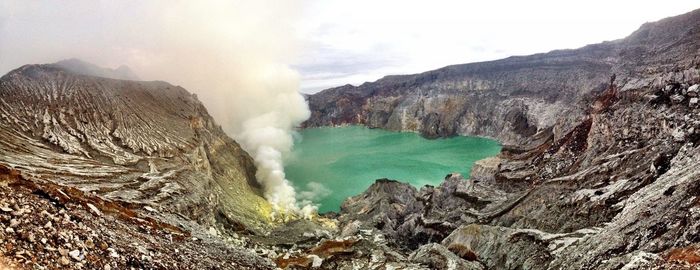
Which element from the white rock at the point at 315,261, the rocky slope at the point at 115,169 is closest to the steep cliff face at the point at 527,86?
the white rock at the point at 315,261

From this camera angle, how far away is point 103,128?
4819cm

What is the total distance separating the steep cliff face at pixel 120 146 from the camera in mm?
32594

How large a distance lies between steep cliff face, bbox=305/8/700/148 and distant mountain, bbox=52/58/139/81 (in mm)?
84710

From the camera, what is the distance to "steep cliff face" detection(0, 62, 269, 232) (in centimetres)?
3259

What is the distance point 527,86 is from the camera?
461ft

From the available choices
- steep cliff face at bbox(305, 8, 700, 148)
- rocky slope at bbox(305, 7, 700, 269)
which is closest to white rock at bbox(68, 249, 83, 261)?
rocky slope at bbox(305, 7, 700, 269)

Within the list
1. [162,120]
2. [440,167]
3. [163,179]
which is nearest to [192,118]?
[162,120]

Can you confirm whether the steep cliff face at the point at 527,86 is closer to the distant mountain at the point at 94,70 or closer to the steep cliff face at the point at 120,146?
the steep cliff face at the point at 120,146

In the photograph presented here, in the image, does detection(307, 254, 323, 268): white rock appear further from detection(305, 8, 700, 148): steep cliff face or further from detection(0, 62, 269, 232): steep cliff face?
detection(305, 8, 700, 148): steep cliff face

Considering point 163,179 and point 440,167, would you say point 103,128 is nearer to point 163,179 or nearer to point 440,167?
point 163,179

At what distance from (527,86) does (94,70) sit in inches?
5148

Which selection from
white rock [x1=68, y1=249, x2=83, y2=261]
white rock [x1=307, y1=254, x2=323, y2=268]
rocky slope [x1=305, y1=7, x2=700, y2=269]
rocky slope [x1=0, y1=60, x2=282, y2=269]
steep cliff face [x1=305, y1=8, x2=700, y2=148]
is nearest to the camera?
white rock [x1=68, y1=249, x2=83, y2=261]

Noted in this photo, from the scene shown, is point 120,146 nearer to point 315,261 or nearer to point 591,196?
point 315,261

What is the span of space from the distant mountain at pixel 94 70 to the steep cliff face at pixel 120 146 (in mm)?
14150
